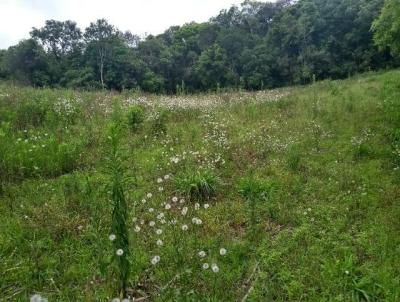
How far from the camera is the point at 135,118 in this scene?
956 cm

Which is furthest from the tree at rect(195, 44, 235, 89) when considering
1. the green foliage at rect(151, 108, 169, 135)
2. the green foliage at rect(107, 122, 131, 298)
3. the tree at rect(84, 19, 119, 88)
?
the green foliage at rect(107, 122, 131, 298)

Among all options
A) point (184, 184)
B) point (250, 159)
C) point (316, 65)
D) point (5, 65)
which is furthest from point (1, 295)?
point (5, 65)

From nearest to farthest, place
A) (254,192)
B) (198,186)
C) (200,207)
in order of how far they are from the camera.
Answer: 1. (200,207)
2. (254,192)
3. (198,186)

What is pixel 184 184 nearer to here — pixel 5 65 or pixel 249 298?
pixel 249 298

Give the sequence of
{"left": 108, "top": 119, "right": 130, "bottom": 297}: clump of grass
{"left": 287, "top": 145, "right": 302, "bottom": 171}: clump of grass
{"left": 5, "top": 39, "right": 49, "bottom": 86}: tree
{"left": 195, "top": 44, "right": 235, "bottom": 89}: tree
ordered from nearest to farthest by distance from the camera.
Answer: {"left": 108, "top": 119, "right": 130, "bottom": 297}: clump of grass → {"left": 287, "top": 145, "right": 302, "bottom": 171}: clump of grass → {"left": 5, "top": 39, "right": 49, "bottom": 86}: tree → {"left": 195, "top": 44, "right": 235, "bottom": 89}: tree

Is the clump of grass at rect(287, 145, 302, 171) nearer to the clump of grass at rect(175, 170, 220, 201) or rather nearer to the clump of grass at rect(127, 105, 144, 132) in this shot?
the clump of grass at rect(175, 170, 220, 201)

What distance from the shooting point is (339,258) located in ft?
14.7

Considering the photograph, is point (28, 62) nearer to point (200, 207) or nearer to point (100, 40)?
point (100, 40)

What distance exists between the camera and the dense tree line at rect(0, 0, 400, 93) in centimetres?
4531

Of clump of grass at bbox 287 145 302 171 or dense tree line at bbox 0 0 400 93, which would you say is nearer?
clump of grass at bbox 287 145 302 171

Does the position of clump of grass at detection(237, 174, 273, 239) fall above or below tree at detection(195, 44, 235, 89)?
below

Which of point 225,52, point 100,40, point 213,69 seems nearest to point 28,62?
point 100,40

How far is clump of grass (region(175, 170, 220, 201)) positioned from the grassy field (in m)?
0.02

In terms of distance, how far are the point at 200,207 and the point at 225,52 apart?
49.1m
